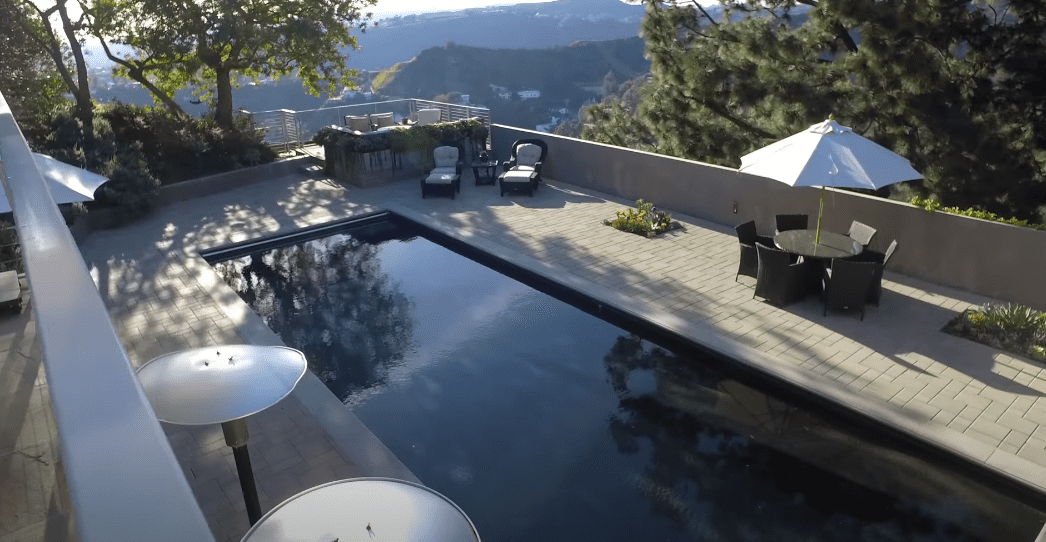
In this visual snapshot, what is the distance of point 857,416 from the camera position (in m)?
5.94

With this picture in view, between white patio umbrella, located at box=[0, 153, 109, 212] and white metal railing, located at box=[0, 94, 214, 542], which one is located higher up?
white metal railing, located at box=[0, 94, 214, 542]

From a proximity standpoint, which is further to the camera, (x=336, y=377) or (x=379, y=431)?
(x=336, y=377)

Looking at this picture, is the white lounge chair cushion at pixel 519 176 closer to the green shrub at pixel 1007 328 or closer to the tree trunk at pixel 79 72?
the green shrub at pixel 1007 328

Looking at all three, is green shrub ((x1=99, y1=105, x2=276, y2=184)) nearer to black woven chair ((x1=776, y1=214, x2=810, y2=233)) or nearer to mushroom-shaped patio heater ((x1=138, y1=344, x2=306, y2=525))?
black woven chair ((x1=776, y1=214, x2=810, y2=233))

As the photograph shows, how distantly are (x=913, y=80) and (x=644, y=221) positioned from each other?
15.2 feet

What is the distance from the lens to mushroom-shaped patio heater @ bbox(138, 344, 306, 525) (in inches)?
107

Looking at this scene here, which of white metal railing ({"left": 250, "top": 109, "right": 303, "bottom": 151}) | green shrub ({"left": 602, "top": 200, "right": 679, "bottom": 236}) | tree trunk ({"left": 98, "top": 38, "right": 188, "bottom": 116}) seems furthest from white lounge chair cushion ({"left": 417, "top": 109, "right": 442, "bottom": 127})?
green shrub ({"left": 602, "top": 200, "right": 679, "bottom": 236})

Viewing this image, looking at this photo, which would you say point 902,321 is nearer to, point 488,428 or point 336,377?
point 488,428

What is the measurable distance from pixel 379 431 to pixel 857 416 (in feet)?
13.8

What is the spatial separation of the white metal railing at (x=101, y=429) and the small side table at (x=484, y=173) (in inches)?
502

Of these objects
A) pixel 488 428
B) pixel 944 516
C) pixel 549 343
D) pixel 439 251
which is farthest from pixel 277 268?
pixel 944 516

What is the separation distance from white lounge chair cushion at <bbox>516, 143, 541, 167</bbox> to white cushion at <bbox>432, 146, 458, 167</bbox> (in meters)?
1.35

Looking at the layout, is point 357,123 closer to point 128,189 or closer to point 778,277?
point 128,189

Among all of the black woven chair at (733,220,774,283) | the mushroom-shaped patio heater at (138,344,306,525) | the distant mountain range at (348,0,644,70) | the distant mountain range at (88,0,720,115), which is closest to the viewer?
the mushroom-shaped patio heater at (138,344,306,525)
